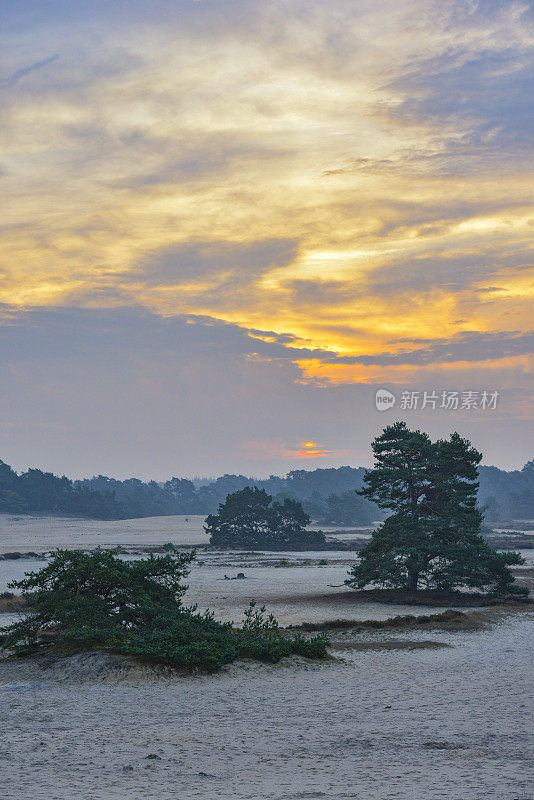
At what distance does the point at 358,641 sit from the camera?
29875 millimetres

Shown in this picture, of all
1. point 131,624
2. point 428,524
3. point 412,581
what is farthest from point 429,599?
point 131,624

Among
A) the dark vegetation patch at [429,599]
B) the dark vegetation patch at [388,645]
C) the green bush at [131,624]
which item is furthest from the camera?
the dark vegetation patch at [429,599]

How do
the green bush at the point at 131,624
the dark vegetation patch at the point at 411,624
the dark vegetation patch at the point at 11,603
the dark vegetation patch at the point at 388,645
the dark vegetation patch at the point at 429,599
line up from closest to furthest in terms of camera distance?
1. the green bush at the point at 131,624
2. the dark vegetation patch at the point at 388,645
3. the dark vegetation patch at the point at 411,624
4. the dark vegetation patch at the point at 11,603
5. the dark vegetation patch at the point at 429,599

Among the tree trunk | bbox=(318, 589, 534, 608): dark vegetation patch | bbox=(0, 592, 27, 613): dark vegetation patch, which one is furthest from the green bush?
the tree trunk

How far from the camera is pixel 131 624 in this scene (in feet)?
89.8

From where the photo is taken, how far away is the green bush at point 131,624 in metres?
23.9

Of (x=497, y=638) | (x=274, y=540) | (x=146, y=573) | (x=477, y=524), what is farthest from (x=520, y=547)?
(x=146, y=573)

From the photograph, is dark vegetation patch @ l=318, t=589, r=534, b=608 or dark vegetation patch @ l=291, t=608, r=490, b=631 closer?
dark vegetation patch @ l=291, t=608, r=490, b=631

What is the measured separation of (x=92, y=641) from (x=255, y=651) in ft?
18.1

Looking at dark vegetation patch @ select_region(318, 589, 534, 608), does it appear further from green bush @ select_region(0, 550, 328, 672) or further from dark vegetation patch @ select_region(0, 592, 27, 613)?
dark vegetation patch @ select_region(0, 592, 27, 613)

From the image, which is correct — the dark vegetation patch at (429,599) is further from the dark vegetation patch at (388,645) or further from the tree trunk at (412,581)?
the dark vegetation patch at (388,645)

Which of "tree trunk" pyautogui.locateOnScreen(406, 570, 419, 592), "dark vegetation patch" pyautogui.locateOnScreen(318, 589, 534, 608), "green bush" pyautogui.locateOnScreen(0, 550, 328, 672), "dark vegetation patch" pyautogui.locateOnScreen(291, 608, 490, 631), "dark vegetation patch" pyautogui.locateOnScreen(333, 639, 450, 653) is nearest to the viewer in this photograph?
"green bush" pyautogui.locateOnScreen(0, 550, 328, 672)

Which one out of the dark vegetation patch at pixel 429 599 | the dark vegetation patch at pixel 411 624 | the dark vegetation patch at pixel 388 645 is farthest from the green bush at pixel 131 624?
the dark vegetation patch at pixel 429 599

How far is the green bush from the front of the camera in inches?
940
